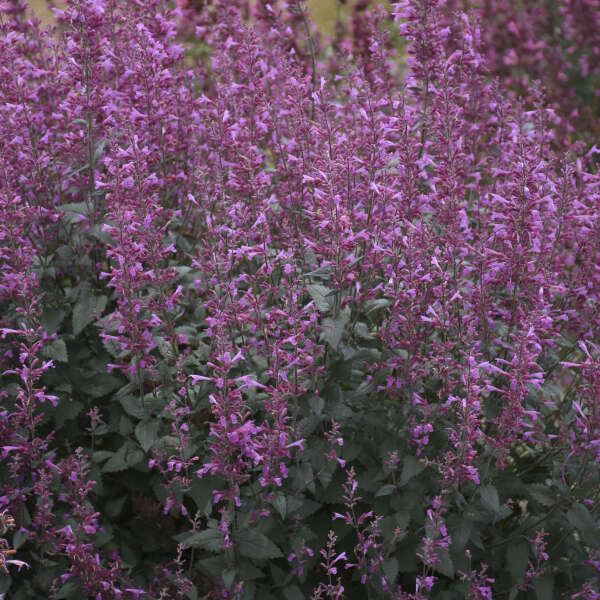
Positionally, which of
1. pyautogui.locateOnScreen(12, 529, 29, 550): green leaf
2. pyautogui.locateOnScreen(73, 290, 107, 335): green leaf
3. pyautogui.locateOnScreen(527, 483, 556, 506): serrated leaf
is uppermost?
pyautogui.locateOnScreen(73, 290, 107, 335): green leaf

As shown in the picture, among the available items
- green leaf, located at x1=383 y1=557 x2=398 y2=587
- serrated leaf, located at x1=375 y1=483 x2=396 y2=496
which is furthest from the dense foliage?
serrated leaf, located at x1=375 y1=483 x2=396 y2=496

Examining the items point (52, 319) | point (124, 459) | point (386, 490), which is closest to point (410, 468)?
point (386, 490)

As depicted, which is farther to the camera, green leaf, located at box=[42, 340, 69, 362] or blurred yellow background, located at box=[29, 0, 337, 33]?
blurred yellow background, located at box=[29, 0, 337, 33]

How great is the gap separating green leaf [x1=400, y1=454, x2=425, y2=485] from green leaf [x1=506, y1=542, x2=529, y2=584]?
661 mm

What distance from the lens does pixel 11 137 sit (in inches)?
169

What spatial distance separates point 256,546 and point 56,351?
148 cm

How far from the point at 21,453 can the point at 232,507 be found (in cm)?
118

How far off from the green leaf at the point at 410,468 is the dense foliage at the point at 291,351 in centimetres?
1

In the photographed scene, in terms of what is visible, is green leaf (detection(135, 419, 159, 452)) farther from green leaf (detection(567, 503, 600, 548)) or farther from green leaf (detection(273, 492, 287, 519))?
green leaf (detection(567, 503, 600, 548))

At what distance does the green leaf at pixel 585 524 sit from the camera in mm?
3443

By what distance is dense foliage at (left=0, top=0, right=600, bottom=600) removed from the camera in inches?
136

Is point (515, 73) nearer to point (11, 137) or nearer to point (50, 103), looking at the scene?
point (50, 103)

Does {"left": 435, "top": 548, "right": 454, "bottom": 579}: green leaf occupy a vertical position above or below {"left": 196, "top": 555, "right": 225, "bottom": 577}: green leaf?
above

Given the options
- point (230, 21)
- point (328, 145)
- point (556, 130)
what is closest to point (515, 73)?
point (556, 130)
